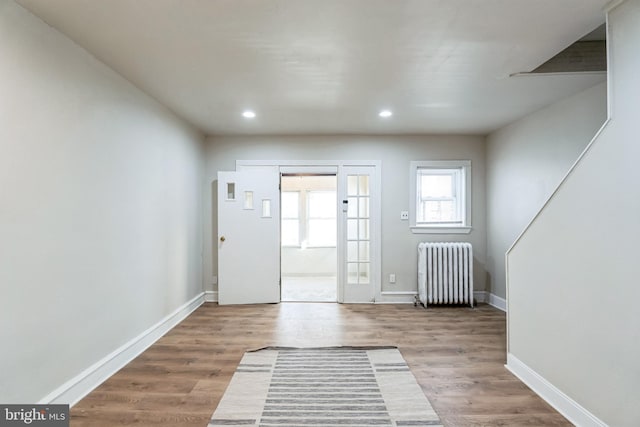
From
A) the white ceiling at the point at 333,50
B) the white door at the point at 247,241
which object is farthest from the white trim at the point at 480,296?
the white door at the point at 247,241

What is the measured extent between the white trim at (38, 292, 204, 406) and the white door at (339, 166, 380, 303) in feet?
7.72

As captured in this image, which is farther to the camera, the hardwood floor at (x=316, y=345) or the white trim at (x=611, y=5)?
the hardwood floor at (x=316, y=345)

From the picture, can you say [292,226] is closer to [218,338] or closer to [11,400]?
[218,338]

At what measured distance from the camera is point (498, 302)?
174 inches

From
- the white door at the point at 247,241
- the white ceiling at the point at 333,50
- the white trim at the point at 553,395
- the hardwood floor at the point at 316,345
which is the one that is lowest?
the hardwood floor at the point at 316,345

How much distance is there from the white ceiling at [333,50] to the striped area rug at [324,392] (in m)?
2.36

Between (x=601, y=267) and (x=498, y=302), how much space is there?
2.92 meters

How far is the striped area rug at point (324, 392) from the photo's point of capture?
6.50ft

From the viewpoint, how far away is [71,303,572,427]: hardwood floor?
2047mm

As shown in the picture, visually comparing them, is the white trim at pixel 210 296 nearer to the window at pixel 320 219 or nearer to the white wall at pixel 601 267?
the window at pixel 320 219

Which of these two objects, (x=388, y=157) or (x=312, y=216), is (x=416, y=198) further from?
(x=312, y=216)

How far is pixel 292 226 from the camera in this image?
23.8 ft

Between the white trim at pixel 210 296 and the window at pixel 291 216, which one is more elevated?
the window at pixel 291 216

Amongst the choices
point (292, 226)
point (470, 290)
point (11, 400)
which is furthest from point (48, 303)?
point (292, 226)
